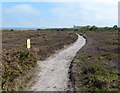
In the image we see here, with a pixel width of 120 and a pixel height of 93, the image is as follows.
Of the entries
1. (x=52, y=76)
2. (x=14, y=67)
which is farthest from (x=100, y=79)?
(x=14, y=67)

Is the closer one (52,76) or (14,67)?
(52,76)

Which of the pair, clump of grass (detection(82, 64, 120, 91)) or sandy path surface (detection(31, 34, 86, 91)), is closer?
clump of grass (detection(82, 64, 120, 91))

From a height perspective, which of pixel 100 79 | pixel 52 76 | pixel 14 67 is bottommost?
pixel 52 76

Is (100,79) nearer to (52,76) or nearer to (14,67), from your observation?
(52,76)

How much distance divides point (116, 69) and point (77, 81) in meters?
4.68

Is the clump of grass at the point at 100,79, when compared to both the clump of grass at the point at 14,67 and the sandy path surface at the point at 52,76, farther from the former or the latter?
the clump of grass at the point at 14,67

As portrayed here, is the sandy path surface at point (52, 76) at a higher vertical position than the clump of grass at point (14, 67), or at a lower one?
lower

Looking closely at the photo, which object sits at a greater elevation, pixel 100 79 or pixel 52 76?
pixel 100 79

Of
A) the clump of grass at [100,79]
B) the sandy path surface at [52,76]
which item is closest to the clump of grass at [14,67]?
the sandy path surface at [52,76]

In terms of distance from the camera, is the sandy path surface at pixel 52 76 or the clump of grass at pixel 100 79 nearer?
the clump of grass at pixel 100 79

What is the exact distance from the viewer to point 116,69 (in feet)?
54.8

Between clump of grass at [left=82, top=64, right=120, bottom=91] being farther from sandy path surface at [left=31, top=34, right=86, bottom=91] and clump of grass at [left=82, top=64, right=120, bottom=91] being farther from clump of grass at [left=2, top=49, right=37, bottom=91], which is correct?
clump of grass at [left=2, top=49, right=37, bottom=91]

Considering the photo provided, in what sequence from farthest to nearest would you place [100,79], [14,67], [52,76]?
1. [14,67]
2. [52,76]
3. [100,79]

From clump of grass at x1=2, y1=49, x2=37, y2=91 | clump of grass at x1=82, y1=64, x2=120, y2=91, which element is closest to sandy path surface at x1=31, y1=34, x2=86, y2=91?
clump of grass at x1=2, y1=49, x2=37, y2=91
